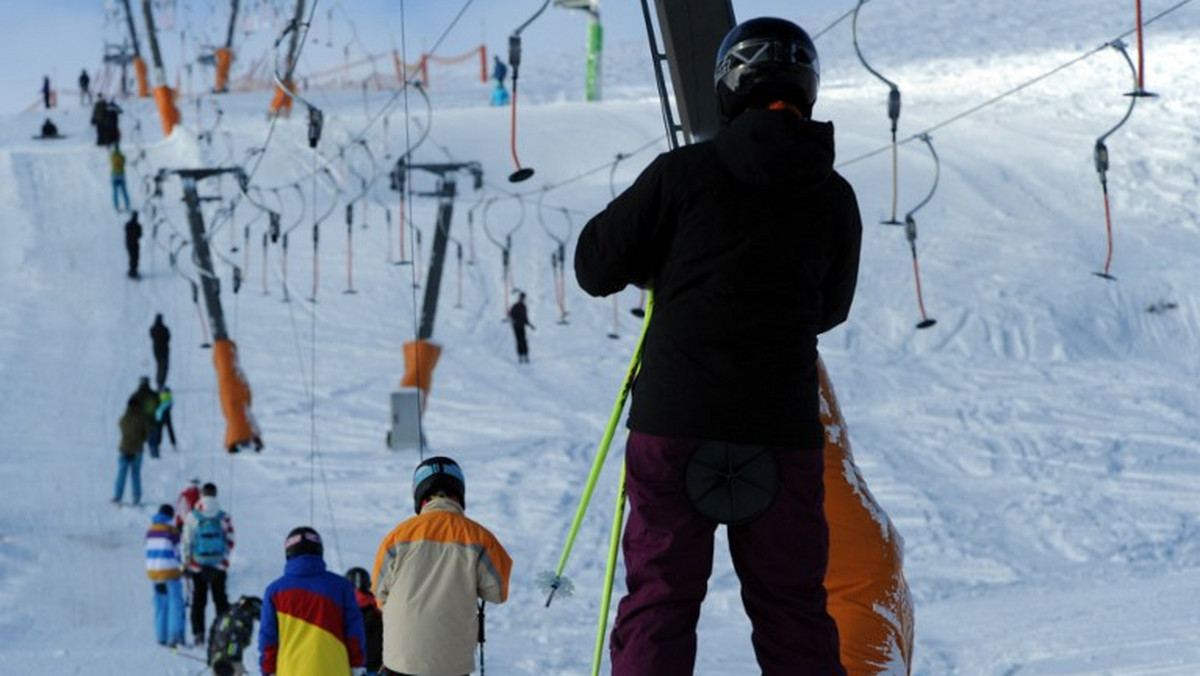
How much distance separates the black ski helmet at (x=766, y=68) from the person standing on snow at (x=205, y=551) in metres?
9.08

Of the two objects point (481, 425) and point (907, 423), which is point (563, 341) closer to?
point (481, 425)

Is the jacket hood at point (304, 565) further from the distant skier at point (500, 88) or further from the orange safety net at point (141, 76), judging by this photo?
the orange safety net at point (141, 76)

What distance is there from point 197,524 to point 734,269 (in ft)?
30.5

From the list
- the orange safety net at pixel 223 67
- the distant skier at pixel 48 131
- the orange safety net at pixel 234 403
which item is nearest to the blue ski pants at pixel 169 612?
the orange safety net at pixel 234 403

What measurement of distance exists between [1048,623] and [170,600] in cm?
657

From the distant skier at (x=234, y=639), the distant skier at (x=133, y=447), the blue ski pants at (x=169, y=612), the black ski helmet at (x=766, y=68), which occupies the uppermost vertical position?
the black ski helmet at (x=766, y=68)

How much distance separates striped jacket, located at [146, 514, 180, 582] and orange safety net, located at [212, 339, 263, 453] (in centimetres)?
677

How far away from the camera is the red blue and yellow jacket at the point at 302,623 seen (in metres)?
6.53

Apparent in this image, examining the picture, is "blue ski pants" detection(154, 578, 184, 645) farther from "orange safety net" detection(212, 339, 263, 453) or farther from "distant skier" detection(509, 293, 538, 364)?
"distant skier" detection(509, 293, 538, 364)

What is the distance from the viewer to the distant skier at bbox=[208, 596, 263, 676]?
8266mm

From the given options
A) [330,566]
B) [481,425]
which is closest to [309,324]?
[481,425]

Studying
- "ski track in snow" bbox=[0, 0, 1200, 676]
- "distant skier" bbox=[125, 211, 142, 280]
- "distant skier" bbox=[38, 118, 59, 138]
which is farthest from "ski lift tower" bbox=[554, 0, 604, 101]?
"distant skier" bbox=[125, 211, 142, 280]

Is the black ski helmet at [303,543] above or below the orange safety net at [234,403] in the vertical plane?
above

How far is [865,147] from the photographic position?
1328 inches
